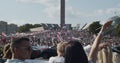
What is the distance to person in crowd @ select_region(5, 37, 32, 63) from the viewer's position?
5094mm

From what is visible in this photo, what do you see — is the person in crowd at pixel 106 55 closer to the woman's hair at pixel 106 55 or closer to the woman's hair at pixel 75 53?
the woman's hair at pixel 106 55

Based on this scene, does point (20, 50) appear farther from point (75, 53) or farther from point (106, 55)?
point (106, 55)

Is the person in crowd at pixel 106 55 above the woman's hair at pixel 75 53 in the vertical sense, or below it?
below

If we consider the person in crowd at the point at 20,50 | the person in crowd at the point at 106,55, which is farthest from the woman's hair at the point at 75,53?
the person in crowd at the point at 106,55

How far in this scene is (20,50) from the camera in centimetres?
511

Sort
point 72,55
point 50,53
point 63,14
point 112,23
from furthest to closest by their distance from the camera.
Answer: point 63,14 → point 50,53 → point 112,23 → point 72,55

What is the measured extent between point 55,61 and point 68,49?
229 cm

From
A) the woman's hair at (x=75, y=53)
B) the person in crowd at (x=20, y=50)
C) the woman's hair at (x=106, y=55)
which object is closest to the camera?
the woman's hair at (x=75, y=53)

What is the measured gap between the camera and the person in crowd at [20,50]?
16.7 ft

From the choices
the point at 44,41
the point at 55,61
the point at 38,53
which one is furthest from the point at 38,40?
the point at 55,61

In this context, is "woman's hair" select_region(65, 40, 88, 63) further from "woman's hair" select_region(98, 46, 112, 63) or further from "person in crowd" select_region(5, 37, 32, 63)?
"woman's hair" select_region(98, 46, 112, 63)

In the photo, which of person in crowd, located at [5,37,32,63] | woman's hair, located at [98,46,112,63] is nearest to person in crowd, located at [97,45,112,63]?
woman's hair, located at [98,46,112,63]

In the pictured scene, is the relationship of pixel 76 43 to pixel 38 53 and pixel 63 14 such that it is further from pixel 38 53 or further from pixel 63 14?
pixel 63 14

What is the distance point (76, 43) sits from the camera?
Answer: 4.83 metres
